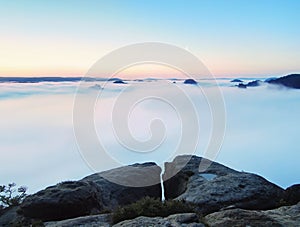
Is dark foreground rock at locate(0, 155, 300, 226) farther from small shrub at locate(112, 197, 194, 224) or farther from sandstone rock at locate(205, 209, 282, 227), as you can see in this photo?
small shrub at locate(112, 197, 194, 224)

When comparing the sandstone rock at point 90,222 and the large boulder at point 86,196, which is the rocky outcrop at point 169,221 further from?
the large boulder at point 86,196

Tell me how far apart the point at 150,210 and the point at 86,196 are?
14.6 feet

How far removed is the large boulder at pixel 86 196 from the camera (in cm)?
1183

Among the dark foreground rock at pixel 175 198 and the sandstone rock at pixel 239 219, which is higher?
the sandstone rock at pixel 239 219

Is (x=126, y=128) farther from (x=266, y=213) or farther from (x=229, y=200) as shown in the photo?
(x=266, y=213)

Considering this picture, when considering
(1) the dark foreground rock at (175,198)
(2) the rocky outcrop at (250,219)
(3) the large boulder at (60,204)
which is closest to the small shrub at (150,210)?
(1) the dark foreground rock at (175,198)

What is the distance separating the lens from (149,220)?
25.4 feet

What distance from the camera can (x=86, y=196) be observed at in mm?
12352

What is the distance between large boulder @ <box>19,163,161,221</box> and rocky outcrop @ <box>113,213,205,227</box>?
15.3ft

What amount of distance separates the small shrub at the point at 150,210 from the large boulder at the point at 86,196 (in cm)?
355

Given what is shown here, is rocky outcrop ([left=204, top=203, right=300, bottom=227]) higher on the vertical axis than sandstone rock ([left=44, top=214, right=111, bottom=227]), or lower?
higher

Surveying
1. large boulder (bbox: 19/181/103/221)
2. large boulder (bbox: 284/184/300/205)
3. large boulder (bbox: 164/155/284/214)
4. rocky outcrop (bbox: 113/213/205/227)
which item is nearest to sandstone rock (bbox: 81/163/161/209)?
large boulder (bbox: 19/181/103/221)

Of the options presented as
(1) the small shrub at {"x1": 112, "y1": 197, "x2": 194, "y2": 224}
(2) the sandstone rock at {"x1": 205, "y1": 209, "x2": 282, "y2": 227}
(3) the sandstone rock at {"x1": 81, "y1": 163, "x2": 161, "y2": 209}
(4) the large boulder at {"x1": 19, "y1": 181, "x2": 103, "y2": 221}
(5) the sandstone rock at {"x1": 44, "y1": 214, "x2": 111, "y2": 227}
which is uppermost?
(2) the sandstone rock at {"x1": 205, "y1": 209, "x2": 282, "y2": 227}

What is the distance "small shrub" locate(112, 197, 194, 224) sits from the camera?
8.59 m
